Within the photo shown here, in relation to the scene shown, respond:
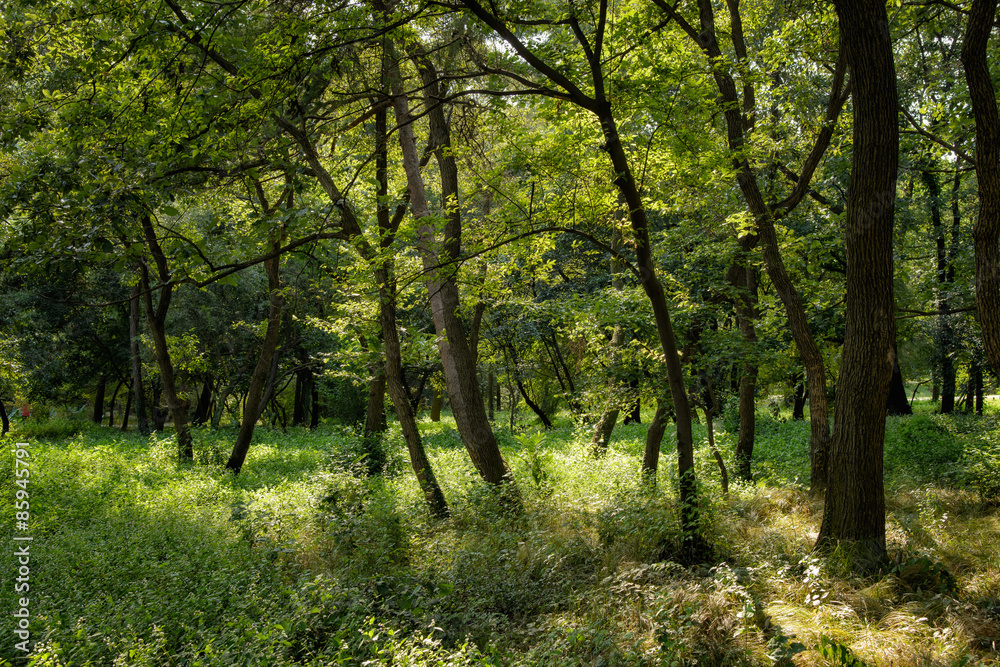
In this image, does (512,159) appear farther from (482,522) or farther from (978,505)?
(978,505)

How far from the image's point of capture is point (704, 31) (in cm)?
739

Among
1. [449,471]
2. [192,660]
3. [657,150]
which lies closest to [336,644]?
[192,660]

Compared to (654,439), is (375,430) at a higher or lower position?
lower

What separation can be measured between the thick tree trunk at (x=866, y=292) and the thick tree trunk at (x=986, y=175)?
0.93m

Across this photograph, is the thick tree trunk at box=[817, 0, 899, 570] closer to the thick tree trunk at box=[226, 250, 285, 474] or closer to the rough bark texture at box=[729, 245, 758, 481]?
the rough bark texture at box=[729, 245, 758, 481]

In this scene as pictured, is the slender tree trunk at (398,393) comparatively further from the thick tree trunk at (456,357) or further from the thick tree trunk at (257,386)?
the thick tree trunk at (257,386)

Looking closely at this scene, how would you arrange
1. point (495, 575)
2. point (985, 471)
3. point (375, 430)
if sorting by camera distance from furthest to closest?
point (375, 430)
point (985, 471)
point (495, 575)

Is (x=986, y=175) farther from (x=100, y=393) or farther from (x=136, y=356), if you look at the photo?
(x=100, y=393)

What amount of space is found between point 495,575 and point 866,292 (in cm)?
427

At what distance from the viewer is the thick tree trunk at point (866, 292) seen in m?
4.52

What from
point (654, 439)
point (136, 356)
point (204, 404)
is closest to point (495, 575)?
point (654, 439)

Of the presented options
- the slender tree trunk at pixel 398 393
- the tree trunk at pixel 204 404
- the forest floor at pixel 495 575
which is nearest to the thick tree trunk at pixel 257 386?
the forest floor at pixel 495 575

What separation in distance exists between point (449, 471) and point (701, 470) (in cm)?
468

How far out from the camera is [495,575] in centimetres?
555
